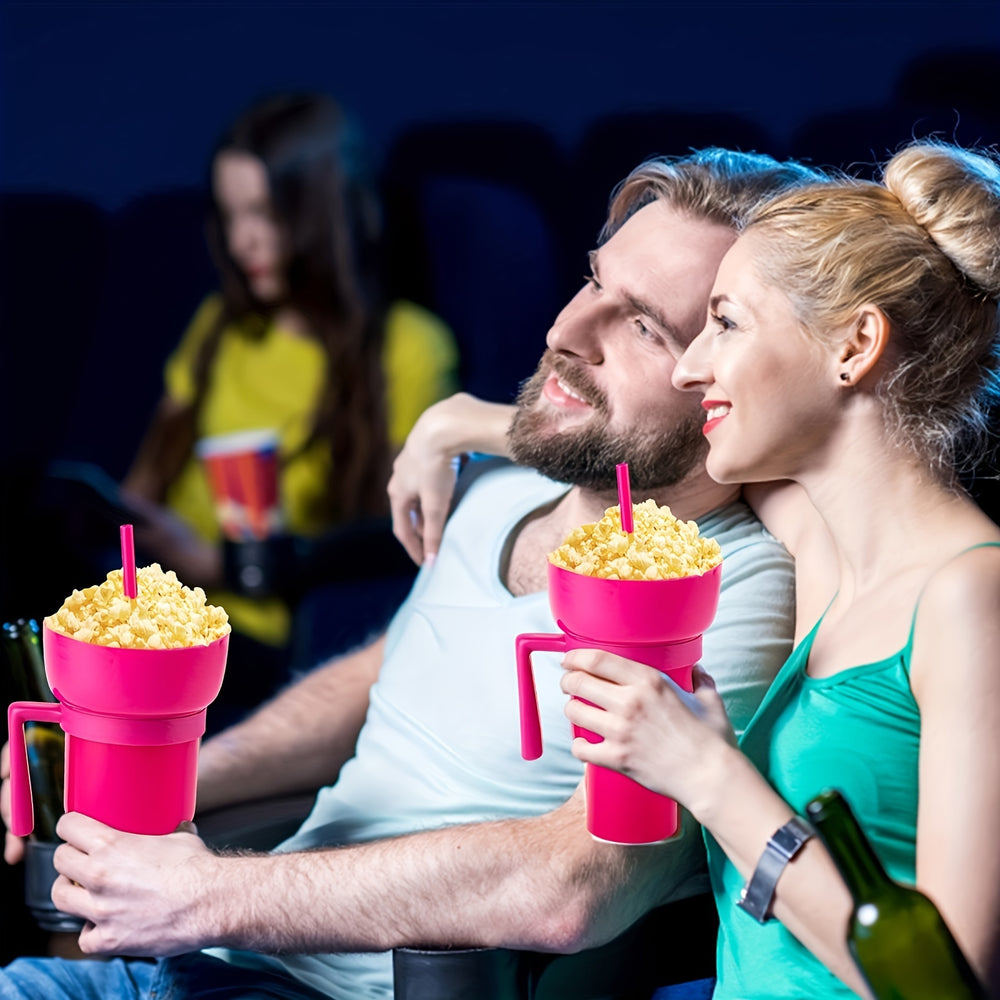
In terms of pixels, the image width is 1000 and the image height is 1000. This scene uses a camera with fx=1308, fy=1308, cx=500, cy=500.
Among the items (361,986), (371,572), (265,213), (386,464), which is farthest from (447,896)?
(265,213)

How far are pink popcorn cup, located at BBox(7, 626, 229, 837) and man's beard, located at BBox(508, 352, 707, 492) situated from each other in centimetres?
46

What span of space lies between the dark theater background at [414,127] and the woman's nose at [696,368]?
1.32 meters

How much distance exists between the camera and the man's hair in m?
1.36

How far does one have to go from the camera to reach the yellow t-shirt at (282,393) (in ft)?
10.1

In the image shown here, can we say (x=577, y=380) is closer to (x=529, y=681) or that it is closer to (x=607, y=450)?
(x=607, y=450)

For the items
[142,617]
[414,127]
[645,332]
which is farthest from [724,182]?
[414,127]

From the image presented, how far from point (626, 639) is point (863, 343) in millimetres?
299

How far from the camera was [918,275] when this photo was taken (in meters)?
1.03

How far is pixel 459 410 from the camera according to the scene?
1555 millimetres

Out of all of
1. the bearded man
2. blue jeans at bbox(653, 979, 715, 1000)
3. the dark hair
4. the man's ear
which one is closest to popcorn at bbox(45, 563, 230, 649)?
the bearded man

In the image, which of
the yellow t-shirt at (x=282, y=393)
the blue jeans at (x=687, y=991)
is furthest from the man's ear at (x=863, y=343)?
the yellow t-shirt at (x=282, y=393)

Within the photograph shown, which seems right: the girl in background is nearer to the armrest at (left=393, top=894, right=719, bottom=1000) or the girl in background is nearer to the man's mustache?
the man's mustache

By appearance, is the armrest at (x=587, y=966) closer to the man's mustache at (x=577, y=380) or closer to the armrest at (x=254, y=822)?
the armrest at (x=254, y=822)

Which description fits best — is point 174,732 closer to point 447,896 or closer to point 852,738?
point 447,896
